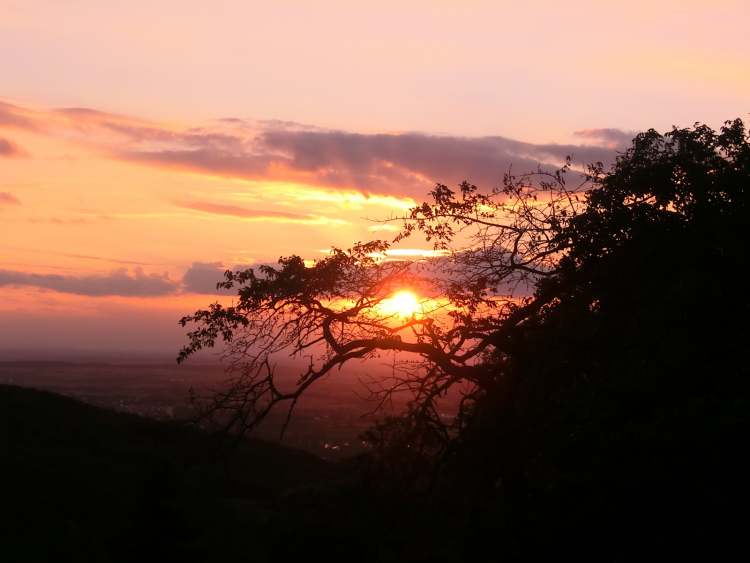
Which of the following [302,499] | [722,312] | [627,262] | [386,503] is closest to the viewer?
[722,312]

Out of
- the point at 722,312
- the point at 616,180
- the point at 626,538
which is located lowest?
the point at 626,538

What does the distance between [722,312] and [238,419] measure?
8982mm

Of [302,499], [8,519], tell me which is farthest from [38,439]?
[302,499]

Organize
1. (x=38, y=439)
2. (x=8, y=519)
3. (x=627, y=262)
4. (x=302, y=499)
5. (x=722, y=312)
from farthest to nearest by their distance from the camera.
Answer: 1. (x=38, y=439)
2. (x=8, y=519)
3. (x=302, y=499)
4. (x=627, y=262)
5. (x=722, y=312)

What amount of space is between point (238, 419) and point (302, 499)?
62.6 feet

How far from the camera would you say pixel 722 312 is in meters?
14.2

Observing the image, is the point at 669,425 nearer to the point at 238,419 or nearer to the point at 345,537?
the point at 238,419

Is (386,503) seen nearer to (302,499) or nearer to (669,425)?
(669,425)

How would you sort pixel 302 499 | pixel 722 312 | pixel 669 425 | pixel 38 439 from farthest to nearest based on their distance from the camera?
1. pixel 38 439
2. pixel 302 499
3. pixel 722 312
4. pixel 669 425

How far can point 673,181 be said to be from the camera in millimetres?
16906

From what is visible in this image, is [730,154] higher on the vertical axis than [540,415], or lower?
Result: higher

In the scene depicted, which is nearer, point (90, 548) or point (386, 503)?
point (386, 503)

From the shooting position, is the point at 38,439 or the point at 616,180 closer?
the point at 616,180

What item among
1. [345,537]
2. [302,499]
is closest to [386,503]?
[345,537]
